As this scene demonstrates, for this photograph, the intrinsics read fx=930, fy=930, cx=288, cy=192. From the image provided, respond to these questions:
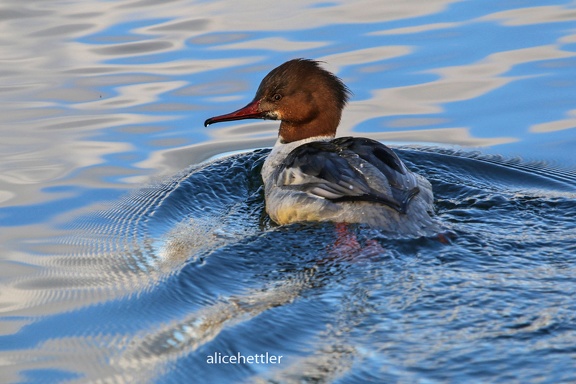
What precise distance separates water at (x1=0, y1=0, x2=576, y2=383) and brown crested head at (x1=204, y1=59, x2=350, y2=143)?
1.83ft

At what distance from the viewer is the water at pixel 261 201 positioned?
5.14 metres

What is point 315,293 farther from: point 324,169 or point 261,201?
point 261,201

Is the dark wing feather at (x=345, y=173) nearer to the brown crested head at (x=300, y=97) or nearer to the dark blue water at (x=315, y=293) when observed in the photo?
the dark blue water at (x=315, y=293)

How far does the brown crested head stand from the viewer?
832cm

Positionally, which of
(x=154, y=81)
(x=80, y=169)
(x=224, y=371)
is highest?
(x=154, y=81)

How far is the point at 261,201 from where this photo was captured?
8.07 meters

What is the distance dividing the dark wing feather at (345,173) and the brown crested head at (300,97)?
0.81 m

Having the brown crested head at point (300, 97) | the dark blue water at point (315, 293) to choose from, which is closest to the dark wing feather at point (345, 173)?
the dark blue water at point (315, 293)

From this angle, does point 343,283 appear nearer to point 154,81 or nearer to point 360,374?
point 360,374

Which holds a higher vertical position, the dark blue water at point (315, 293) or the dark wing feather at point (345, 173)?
the dark wing feather at point (345, 173)

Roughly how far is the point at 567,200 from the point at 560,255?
1163 mm

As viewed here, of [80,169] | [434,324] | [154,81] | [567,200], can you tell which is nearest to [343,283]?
[434,324]

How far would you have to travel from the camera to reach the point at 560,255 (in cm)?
619

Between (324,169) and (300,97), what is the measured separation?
53.0 inches
